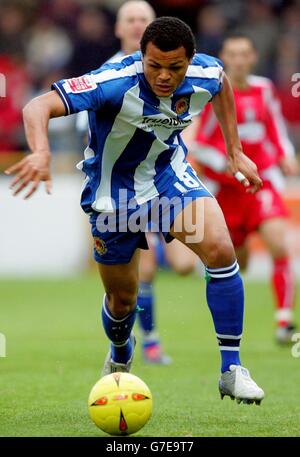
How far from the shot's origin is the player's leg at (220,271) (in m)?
5.54

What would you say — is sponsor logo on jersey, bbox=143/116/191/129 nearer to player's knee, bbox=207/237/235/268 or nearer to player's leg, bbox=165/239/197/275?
player's knee, bbox=207/237/235/268

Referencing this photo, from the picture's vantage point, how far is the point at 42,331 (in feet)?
33.2

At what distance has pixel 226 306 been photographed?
5.62 m

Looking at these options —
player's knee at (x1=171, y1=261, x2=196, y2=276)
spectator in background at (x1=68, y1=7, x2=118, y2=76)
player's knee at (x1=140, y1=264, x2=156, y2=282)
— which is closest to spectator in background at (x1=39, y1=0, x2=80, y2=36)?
spectator in background at (x1=68, y1=7, x2=118, y2=76)

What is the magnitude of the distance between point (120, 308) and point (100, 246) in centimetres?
49

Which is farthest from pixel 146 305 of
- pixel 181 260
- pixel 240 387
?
pixel 240 387

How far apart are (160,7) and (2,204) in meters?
4.73

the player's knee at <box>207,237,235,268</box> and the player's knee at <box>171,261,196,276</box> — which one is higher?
the player's knee at <box>207,237,235,268</box>

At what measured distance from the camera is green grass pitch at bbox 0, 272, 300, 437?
534cm

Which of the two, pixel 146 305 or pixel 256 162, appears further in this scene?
pixel 256 162

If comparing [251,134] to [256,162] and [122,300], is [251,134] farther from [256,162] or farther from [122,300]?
[122,300]

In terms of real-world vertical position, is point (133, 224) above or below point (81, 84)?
below

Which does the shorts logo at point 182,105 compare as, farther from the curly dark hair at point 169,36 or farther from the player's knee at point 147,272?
the player's knee at point 147,272

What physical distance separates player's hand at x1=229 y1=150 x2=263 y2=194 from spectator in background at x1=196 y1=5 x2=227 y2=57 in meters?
9.59
